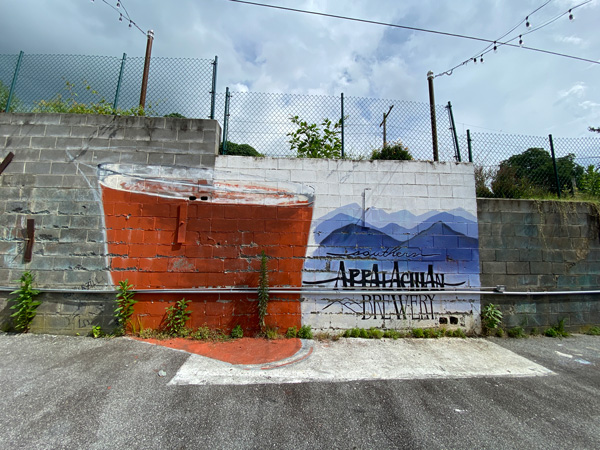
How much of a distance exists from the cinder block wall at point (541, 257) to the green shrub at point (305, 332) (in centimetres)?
289

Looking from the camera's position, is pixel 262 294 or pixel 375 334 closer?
pixel 262 294

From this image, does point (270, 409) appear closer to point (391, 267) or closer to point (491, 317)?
point (391, 267)

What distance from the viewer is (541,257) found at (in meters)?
4.86

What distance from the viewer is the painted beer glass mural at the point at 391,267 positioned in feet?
14.4

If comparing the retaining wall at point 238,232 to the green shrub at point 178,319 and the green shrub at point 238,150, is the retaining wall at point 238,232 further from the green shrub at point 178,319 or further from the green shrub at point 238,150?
the green shrub at point 238,150

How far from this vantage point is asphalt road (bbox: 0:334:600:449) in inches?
87.4

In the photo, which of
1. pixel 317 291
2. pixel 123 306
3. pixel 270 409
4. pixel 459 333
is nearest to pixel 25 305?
pixel 123 306

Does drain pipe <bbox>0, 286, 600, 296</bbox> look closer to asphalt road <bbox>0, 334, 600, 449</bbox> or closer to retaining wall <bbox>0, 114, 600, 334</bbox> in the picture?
retaining wall <bbox>0, 114, 600, 334</bbox>

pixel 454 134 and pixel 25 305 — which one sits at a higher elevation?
pixel 454 134

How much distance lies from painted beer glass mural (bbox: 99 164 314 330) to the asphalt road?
3.02ft

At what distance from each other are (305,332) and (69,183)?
421 centimetres

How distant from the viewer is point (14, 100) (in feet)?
15.5

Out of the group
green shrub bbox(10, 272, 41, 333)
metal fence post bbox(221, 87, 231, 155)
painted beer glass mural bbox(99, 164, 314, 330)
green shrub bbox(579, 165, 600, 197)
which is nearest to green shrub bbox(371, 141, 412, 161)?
painted beer glass mural bbox(99, 164, 314, 330)

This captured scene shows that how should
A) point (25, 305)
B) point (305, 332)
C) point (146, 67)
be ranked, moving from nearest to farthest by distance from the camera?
point (25, 305) < point (305, 332) < point (146, 67)
